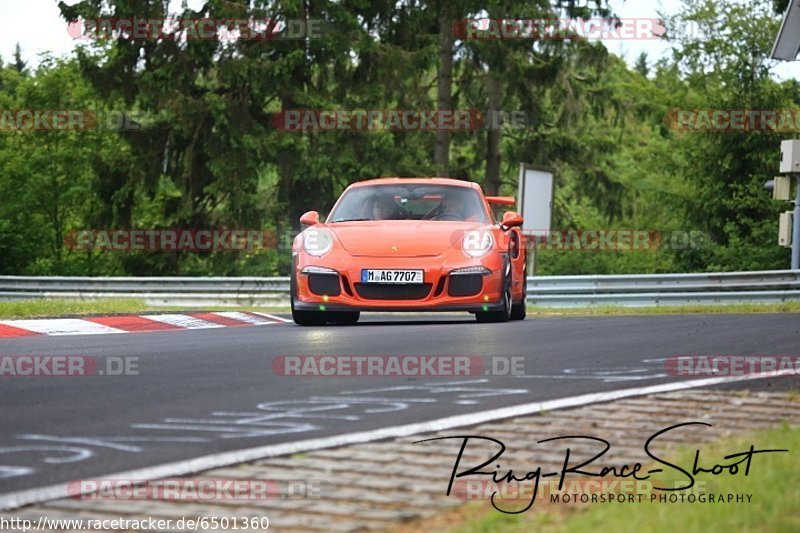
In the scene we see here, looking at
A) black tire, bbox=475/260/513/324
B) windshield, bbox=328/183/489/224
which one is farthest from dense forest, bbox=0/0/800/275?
black tire, bbox=475/260/513/324

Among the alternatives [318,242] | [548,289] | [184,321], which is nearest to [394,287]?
[318,242]

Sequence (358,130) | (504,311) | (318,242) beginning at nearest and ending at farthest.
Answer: (318,242), (504,311), (358,130)

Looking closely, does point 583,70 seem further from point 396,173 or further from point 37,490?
point 37,490

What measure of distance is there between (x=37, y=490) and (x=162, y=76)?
3136 cm

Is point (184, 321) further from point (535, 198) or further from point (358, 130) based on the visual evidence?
point (358, 130)

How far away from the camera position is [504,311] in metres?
14.7

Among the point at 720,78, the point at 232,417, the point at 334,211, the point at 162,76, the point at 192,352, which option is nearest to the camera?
the point at 232,417

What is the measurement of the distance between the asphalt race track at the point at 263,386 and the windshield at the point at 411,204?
1728 mm

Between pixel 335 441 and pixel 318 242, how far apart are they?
26.3ft

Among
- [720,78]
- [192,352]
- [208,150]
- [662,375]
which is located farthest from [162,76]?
[662,375]

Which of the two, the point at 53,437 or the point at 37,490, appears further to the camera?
the point at 53,437

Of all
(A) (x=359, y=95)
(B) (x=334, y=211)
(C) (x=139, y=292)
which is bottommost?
(C) (x=139, y=292)

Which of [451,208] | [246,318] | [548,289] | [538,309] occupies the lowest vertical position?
[538,309]

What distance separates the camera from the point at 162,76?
35719 mm
